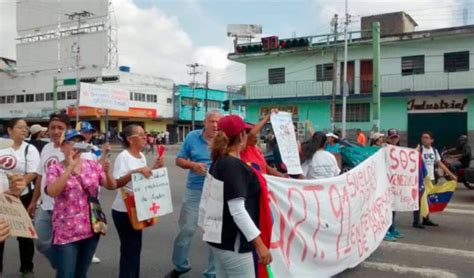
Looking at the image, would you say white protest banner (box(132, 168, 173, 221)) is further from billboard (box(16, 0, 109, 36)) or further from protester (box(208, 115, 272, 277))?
billboard (box(16, 0, 109, 36))

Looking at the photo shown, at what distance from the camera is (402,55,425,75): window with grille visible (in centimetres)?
2805

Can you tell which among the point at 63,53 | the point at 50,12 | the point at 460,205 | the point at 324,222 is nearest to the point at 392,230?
the point at 324,222

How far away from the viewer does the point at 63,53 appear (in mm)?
62969

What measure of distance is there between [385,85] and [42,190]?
27.0m

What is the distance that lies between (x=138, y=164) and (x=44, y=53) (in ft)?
220

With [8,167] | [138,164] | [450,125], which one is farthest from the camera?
[450,125]

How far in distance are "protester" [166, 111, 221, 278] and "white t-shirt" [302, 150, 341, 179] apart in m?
1.62

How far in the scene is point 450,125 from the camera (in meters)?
26.4

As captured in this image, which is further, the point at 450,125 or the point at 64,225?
the point at 450,125

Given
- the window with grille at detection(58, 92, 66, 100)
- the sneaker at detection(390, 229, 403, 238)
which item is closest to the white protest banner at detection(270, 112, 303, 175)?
the sneaker at detection(390, 229, 403, 238)

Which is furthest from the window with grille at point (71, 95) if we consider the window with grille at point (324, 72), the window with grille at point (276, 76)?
the window with grille at point (324, 72)

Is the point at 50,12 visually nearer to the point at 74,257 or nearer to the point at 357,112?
the point at 357,112

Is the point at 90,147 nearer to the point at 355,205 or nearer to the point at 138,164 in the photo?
the point at 138,164

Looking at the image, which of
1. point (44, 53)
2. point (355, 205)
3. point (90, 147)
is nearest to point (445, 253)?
point (355, 205)
